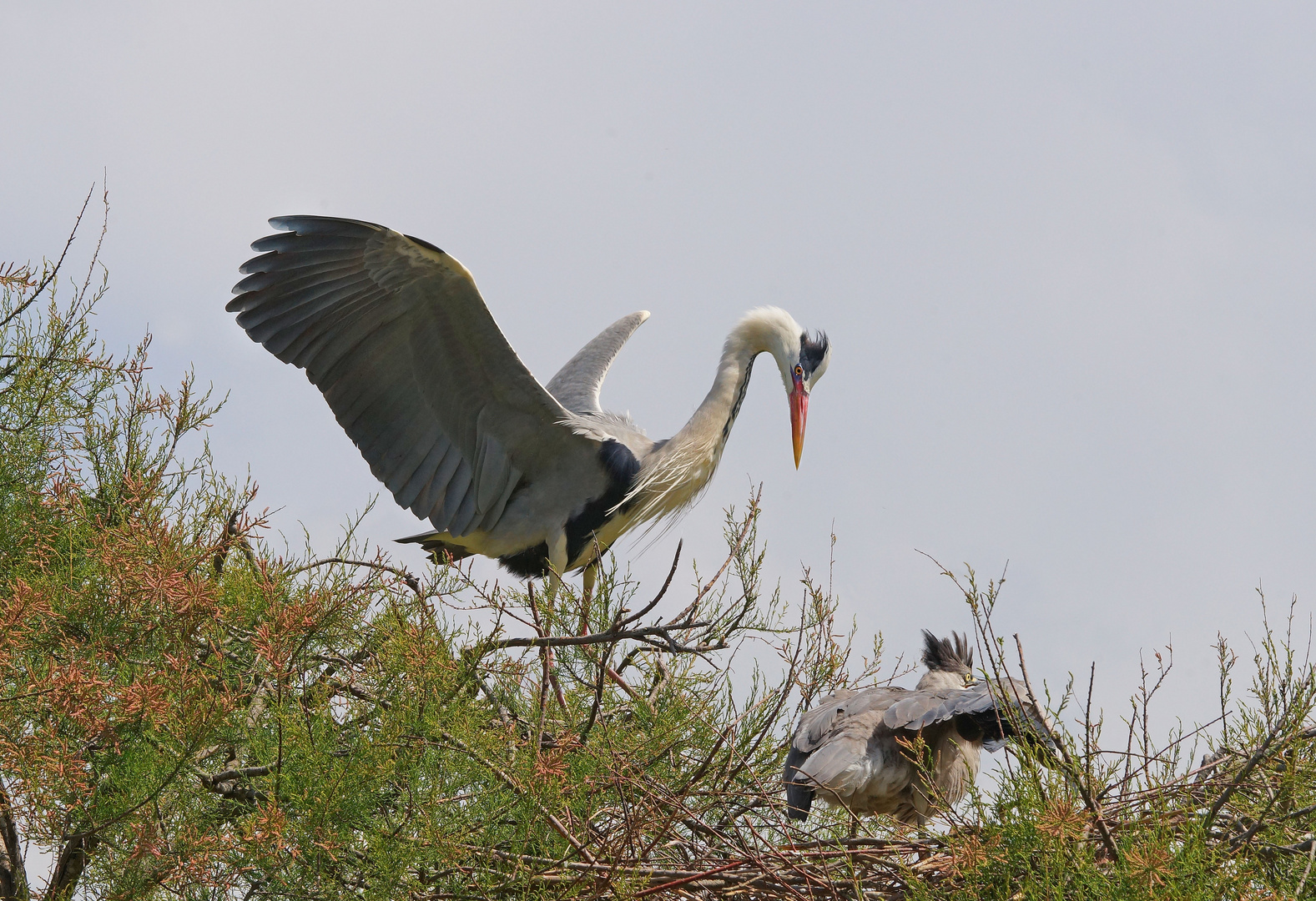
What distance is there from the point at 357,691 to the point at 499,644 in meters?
0.46

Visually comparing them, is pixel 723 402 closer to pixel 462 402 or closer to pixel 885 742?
pixel 462 402

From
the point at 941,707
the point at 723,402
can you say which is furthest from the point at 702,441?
the point at 941,707

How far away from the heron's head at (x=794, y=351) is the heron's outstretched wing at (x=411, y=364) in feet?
2.93

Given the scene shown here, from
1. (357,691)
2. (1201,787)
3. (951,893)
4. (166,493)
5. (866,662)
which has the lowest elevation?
(951,893)

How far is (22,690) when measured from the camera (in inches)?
127

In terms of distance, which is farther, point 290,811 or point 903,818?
point 903,818

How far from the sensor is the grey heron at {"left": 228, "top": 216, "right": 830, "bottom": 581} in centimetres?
456

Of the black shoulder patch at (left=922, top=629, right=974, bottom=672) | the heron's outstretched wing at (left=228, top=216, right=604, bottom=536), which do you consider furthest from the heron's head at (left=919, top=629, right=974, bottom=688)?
the heron's outstretched wing at (left=228, top=216, right=604, bottom=536)

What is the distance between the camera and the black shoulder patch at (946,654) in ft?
16.2

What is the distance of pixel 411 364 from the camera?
481 cm

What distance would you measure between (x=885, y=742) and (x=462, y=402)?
1976mm

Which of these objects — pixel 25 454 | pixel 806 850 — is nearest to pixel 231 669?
pixel 25 454

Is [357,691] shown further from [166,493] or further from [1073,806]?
[1073,806]

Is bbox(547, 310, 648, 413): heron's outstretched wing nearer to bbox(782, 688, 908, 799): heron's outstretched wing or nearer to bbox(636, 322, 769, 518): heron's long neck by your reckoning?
bbox(636, 322, 769, 518): heron's long neck
